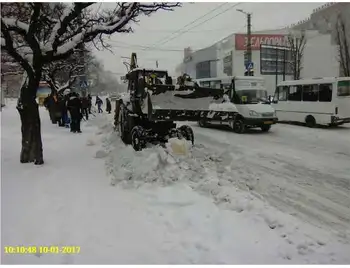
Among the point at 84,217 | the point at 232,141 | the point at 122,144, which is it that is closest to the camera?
the point at 84,217

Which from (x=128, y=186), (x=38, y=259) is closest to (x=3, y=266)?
(x=38, y=259)

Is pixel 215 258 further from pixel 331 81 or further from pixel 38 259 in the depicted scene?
pixel 331 81

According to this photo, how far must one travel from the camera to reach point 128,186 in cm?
721

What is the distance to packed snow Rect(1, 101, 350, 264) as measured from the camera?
4.68 metres

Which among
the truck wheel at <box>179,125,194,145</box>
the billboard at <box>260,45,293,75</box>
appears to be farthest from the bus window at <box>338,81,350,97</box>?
the billboard at <box>260,45,293,75</box>

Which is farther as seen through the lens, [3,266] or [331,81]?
[331,81]

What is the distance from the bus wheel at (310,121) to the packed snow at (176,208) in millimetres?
8686

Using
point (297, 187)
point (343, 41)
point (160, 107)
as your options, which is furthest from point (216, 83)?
point (343, 41)

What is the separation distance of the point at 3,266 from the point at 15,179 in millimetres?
3749

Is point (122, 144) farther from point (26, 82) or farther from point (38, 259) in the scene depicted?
point (38, 259)

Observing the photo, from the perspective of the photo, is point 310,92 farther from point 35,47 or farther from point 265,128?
point 35,47

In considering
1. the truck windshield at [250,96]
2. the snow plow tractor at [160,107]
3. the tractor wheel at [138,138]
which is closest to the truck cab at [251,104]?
the truck windshield at [250,96]

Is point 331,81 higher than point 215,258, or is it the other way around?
point 331,81

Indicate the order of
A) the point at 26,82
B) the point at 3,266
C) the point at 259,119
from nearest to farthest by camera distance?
the point at 3,266
the point at 26,82
the point at 259,119
